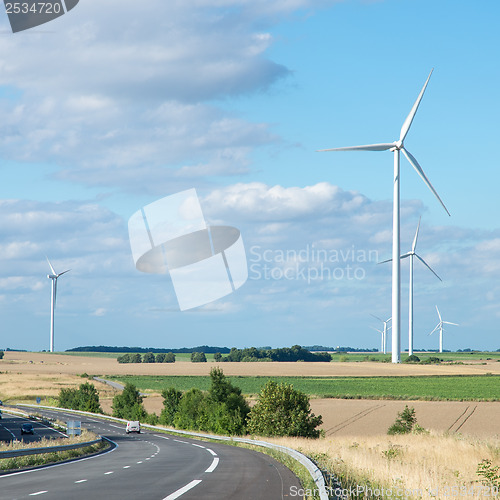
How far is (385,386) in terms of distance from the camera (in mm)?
121188

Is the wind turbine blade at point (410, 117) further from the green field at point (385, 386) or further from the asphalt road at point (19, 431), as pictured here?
the asphalt road at point (19, 431)

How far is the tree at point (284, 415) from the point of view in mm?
54188

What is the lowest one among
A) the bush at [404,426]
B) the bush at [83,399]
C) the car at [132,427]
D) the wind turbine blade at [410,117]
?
the bush at [83,399]

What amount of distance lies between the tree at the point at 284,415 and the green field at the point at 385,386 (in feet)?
159

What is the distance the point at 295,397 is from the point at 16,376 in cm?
13200

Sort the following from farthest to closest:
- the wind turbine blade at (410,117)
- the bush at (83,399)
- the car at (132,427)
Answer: the bush at (83,399) < the wind turbine blade at (410,117) < the car at (132,427)

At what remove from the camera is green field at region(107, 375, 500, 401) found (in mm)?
103250

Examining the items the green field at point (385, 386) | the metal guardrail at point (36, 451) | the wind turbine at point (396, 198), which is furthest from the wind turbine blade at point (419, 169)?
the metal guardrail at point (36, 451)

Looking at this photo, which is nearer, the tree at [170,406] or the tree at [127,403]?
the tree at [170,406]

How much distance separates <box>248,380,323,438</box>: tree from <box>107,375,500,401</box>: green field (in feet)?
159

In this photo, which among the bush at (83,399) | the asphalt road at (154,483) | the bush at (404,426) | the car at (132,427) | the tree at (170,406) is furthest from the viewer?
the bush at (83,399)

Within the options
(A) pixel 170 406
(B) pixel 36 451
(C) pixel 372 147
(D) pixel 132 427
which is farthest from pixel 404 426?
(C) pixel 372 147

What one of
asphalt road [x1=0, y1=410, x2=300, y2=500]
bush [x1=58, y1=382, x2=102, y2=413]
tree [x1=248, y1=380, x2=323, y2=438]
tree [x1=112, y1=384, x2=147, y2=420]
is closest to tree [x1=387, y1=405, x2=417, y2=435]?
tree [x1=248, y1=380, x2=323, y2=438]

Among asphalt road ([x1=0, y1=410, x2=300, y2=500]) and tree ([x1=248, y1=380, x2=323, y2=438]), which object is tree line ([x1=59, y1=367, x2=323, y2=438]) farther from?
asphalt road ([x1=0, y1=410, x2=300, y2=500])
